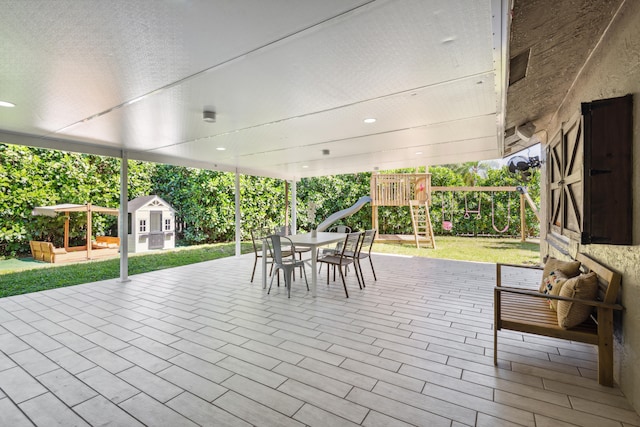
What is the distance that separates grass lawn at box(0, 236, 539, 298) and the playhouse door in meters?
1.02

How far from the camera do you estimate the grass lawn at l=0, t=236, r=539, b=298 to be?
18.2 feet

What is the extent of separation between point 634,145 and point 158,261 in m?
8.30

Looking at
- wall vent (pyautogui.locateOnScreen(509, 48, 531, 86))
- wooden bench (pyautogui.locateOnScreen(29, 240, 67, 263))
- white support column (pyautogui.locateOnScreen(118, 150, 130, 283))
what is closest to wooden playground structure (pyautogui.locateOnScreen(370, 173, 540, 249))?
white support column (pyautogui.locateOnScreen(118, 150, 130, 283))

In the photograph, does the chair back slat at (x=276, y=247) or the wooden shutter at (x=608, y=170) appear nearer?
the wooden shutter at (x=608, y=170)

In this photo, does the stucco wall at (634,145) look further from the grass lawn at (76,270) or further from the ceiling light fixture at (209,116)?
the grass lawn at (76,270)

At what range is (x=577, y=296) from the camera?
199cm

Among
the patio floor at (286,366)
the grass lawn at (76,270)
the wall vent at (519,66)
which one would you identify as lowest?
the grass lawn at (76,270)

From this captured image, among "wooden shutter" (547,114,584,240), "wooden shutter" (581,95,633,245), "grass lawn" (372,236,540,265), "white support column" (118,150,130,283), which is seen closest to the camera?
"wooden shutter" (581,95,633,245)

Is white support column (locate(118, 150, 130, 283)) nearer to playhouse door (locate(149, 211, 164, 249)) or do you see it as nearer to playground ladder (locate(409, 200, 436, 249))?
playhouse door (locate(149, 211, 164, 249))

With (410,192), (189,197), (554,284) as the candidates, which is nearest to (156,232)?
(189,197)

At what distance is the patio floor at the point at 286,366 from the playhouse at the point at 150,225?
5.59 metres

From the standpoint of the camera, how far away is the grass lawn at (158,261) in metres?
5.54

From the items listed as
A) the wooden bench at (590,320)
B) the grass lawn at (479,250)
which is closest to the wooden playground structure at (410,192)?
the grass lawn at (479,250)

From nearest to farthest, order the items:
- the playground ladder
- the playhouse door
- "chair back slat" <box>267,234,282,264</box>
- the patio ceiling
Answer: the patio ceiling < "chair back slat" <box>267,234,282,264</box> < the playground ladder < the playhouse door
